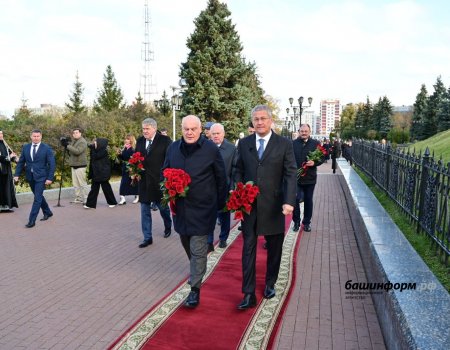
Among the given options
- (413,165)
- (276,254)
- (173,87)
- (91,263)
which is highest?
(173,87)

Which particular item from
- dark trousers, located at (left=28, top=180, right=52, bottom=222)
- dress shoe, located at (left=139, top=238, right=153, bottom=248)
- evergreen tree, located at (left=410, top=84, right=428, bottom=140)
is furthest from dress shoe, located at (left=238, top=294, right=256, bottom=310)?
evergreen tree, located at (left=410, top=84, right=428, bottom=140)

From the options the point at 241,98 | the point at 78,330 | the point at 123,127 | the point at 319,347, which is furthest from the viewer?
the point at 241,98

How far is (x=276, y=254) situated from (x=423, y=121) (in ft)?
184

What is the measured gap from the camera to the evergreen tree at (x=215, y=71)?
100 ft

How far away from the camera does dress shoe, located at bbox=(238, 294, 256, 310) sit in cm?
428

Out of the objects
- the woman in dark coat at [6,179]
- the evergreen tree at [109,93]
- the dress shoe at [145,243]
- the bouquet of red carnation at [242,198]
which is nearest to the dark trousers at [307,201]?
the dress shoe at [145,243]

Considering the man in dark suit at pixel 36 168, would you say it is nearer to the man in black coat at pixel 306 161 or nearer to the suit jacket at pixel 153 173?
the suit jacket at pixel 153 173

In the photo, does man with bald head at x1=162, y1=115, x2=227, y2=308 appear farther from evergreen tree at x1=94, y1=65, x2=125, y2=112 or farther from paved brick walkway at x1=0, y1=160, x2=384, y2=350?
evergreen tree at x1=94, y1=65, x2=125, y2=112

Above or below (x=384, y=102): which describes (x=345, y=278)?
below

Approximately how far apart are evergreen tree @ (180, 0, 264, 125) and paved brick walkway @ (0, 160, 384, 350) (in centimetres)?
2293

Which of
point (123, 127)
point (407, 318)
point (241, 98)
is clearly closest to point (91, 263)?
point (407, 318)

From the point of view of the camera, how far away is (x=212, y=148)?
14.7ft

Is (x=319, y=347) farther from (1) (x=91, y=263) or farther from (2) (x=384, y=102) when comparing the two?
(2) (x=384, y=102)

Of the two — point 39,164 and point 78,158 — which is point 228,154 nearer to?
point 39,164
